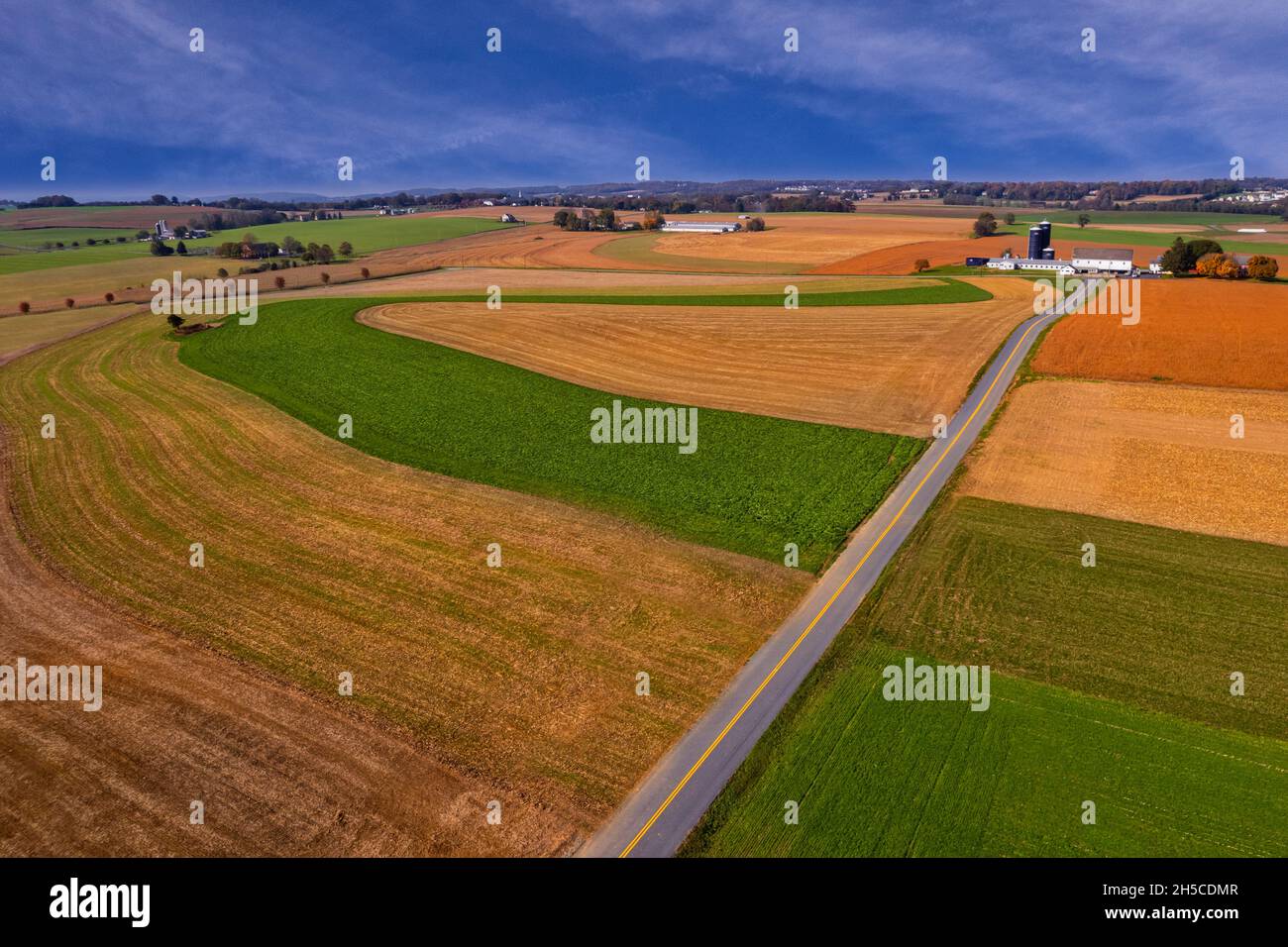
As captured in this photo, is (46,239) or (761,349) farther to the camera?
(46,239)

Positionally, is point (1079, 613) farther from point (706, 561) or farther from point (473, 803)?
point (473, 803)

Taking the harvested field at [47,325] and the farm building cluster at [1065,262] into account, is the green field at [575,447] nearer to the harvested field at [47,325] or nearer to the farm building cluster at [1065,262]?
the harvested field at [47,325]

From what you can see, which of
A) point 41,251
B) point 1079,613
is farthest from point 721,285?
point 41,251
